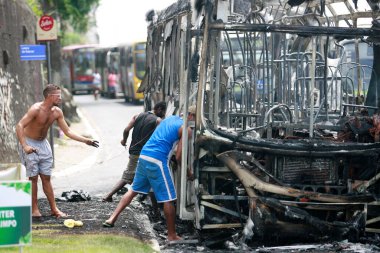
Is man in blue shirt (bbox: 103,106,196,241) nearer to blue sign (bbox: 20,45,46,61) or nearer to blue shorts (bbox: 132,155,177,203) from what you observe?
blue shorts (bbox: 132,155,177,203)

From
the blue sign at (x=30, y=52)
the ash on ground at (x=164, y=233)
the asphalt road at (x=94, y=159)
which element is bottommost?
the asphalt road at (x=94, y=159)

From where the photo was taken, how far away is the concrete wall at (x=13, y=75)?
1730 cm

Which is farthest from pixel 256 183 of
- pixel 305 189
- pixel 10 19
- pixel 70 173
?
pixel 10 19

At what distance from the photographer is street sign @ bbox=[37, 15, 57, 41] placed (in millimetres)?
17625

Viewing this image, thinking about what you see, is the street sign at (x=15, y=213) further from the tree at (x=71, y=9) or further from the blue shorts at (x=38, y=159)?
the tree at (x=71, y=9)

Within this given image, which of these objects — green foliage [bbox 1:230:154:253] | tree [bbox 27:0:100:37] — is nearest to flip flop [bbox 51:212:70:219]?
green foliage [bbox 1:230:154:253]

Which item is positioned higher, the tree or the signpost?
the tree

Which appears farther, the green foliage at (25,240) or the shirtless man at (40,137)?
the shirtless man at (40,137)

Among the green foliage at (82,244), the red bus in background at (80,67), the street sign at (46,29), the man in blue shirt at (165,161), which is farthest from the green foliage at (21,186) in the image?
the red bus in background at (80,67)

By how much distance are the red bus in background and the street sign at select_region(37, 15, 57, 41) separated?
3727cm

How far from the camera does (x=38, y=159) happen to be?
34.4ft

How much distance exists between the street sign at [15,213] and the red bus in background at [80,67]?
158 feet

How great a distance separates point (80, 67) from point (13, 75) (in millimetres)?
37136

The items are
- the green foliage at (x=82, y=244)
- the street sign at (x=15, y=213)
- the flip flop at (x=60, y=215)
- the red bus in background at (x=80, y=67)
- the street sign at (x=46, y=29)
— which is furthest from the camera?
the red bus in background at (x=80, y=67)
